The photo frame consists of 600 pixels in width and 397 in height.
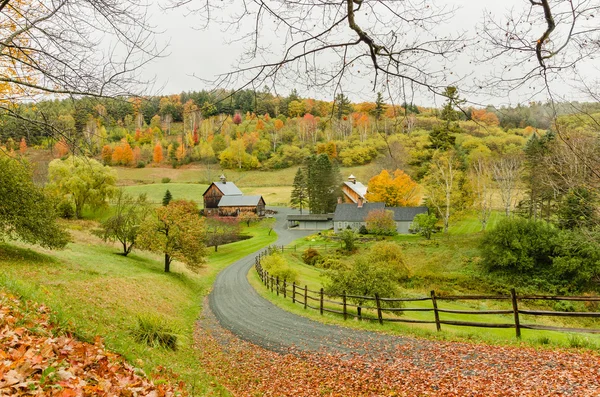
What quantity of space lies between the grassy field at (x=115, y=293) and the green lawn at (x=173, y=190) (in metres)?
38.7

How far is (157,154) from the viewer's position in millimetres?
86750

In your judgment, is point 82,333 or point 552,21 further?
point 82,333

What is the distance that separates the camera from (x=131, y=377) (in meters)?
4.82

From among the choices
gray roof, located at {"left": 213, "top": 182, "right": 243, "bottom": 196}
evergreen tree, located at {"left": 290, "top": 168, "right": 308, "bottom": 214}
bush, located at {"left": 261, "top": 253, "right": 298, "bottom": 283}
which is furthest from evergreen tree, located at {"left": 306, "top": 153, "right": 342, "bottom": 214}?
bush, located at {"left": 261, "top": 253, "right": 298, "bottom": 283}

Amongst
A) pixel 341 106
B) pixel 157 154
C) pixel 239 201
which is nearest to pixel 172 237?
pixel 341 106

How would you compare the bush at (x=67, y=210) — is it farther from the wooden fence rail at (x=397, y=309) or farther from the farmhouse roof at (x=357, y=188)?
the farmhouse roof at (x=357, y=188)

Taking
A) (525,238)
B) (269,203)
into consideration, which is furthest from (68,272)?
(269,203)

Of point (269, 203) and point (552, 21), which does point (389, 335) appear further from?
point (269, 203)

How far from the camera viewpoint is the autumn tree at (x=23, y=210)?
16391 mm

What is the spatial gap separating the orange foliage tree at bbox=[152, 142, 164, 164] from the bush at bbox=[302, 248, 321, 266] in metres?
62.0

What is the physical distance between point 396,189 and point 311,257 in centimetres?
2073

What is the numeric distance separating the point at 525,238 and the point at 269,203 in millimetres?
49062

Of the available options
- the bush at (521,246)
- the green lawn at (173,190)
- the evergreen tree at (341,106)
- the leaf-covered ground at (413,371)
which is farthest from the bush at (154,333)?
the green lawn at (173,190)

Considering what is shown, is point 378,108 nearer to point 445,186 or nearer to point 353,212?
point 445,186
